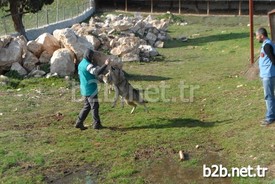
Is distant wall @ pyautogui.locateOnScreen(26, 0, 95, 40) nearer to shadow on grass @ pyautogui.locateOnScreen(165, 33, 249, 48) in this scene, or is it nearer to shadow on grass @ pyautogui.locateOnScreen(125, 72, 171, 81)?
shadow on grass @ pyautogui.locateOnScreen(165, 33, 249, 48)

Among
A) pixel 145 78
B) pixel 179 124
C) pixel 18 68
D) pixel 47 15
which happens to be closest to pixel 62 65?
pixel 18 68

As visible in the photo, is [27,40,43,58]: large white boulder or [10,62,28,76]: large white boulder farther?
[27,40,43,58]: large white boulder

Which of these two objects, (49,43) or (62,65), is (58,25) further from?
(62,65)

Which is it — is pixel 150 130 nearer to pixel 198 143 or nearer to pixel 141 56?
pixel 198 143

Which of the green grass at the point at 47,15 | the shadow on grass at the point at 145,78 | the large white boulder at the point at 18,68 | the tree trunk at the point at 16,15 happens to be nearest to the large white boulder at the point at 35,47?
the large white boulder at the point at 18,68

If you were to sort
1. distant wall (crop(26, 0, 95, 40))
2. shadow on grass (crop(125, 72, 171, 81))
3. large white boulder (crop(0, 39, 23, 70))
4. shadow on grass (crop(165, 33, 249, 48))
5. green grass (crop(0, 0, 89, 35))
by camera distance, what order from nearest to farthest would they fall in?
large white boulder (crop(0, 39, 23, 70)) < shadow on grass (crop(125, 72, 171, 81)) < distant wall (crop(26, 0, 95, 40)) < shadow on grass (crop(165, 33, 249, 48)) < green grass (crop(0, 0, 89, 35))

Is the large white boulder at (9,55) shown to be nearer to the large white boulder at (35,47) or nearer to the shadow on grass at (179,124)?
the large white boulder at (35,47)

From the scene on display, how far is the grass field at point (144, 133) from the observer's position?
9.00 metres

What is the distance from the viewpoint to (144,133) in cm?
1109

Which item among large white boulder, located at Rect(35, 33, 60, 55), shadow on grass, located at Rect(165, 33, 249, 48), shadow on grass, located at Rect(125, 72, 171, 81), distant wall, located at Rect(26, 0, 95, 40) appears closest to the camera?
shadow on grass, located at Rect(125, 72, 171, 81)

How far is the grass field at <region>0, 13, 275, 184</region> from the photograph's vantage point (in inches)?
354

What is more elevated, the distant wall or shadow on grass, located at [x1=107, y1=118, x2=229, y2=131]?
the distant wall

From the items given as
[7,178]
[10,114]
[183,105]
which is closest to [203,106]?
[183,105]

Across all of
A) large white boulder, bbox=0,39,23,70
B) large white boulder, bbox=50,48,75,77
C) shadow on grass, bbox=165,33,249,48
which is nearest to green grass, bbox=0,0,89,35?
shadow on grass, bbox=165,33,249,48
